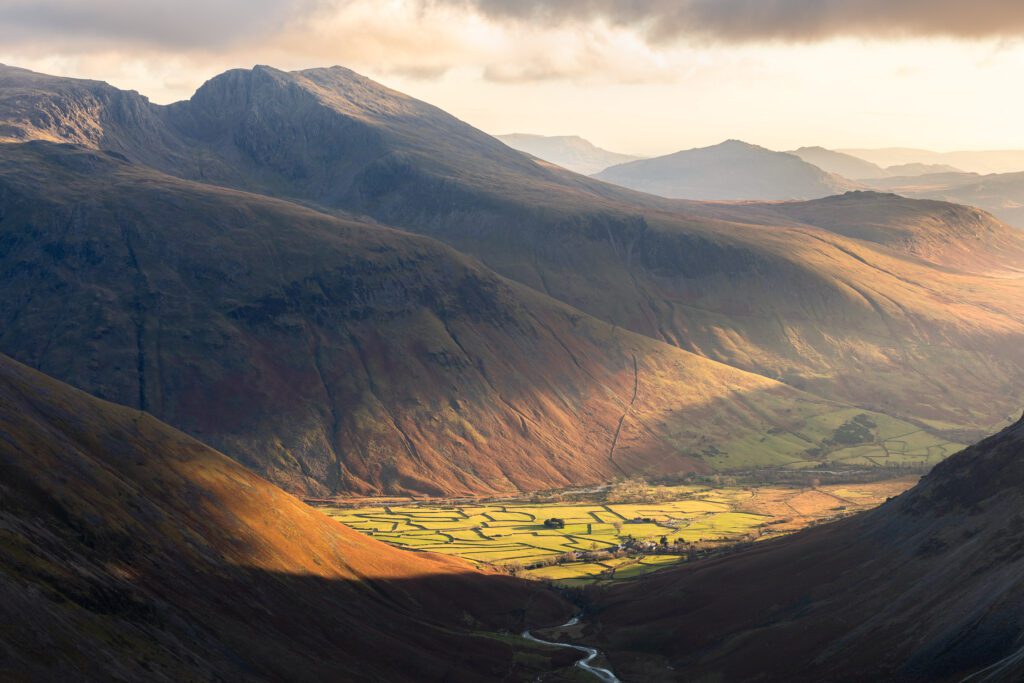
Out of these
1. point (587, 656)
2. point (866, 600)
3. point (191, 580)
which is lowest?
point (587, 656)

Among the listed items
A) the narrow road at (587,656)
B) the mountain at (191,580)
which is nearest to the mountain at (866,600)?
the narrow road at (587,656)

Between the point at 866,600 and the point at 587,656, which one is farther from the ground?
the point at 866,600

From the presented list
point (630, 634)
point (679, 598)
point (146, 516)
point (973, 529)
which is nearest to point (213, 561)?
point (146, 516)

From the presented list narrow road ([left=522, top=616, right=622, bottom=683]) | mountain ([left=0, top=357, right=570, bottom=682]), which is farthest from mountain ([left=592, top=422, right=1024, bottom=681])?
mountain ([left=0, top=357, right=570, bottom=682])

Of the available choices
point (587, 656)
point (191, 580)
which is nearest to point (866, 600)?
point (587, 656)

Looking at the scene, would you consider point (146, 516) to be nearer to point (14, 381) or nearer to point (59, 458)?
point (59, 458)

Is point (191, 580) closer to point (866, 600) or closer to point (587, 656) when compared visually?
point (587, 656)

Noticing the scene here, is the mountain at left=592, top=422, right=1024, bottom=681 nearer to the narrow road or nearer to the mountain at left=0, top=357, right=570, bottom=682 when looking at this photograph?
the narrow road
